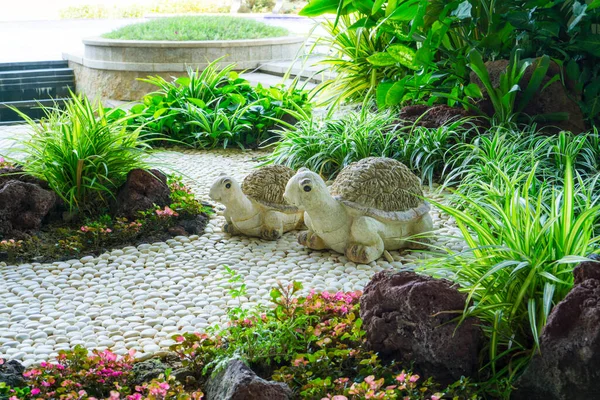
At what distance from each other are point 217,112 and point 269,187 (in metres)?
3.30

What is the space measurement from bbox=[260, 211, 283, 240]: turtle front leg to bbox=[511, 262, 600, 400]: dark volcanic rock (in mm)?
2475

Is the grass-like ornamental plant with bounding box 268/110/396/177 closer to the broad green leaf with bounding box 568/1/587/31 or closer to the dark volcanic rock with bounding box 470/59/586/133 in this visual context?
the dark volcanic rock with bounding box 470/59/586/133

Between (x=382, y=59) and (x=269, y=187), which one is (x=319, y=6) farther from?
(x=269, y=187)

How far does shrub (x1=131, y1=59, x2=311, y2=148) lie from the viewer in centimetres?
768

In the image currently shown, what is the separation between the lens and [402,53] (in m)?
7.05

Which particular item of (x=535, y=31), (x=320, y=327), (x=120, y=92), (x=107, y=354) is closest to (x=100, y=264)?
(x=107, y=354)

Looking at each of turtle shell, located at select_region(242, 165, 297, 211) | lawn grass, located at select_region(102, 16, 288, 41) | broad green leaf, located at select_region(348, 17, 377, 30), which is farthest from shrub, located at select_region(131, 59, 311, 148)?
Answer: lawn grass, located at select_region(102, 16, 288, 41)

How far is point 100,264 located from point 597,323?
3.10 m

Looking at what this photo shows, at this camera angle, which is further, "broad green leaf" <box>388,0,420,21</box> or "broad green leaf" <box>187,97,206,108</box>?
"broad green leaf" <box>187,97,206,108</box>

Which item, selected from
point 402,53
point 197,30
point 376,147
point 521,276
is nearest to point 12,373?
point 521,276

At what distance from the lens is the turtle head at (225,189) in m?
4.63

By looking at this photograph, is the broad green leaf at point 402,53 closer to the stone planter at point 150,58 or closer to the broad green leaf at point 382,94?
the broad green leaf at point 382,94

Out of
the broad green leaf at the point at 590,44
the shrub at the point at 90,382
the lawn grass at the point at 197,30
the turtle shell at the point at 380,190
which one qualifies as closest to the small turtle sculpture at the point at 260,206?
the turtle shell at the point at 380,190

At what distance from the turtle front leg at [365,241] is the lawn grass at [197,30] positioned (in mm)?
8682
